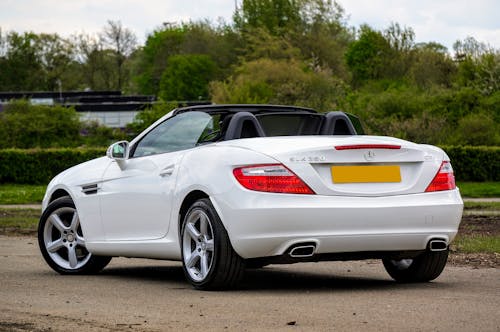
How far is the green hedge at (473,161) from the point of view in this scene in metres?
39.7

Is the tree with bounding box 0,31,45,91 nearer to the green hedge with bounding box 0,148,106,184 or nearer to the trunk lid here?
the green hedge with bounding box 0,148,106,184

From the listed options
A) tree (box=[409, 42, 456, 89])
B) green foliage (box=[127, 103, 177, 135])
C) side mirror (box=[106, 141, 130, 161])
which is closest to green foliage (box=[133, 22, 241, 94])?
tree (box=[409, 42, 456, 89])

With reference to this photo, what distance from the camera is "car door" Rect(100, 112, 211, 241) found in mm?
8734

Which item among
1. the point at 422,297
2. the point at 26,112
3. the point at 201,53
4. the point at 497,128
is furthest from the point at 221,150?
the point at 201,53

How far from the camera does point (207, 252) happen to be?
8.14 meters

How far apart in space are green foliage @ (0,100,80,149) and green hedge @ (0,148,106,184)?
15.8 meters

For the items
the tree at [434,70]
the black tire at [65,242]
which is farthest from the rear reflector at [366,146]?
the tree at [434,70]

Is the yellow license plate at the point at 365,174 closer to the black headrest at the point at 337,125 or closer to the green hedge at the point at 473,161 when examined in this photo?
the black headrest at the point at 337,125

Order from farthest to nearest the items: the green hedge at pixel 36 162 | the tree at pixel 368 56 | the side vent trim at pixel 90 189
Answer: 1. the tree at pixel 368 56
2. the green hedge at pixel 36 162
3. the side vent trim at pixel 90 189

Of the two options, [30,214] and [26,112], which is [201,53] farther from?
[30,214]

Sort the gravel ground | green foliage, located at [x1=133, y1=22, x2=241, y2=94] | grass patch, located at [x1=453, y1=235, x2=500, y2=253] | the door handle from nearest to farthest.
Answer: the gravel ground, the door handle, grass patch, located at [x1=453, y1=235, x2=500, y2=253], green foliage, located at [x1=133, y1=22, x2=241, y2=94]

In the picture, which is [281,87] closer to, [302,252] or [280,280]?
[280,280]

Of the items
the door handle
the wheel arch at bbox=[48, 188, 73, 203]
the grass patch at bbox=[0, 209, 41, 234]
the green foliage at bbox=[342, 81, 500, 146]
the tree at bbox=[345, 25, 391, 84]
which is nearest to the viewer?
the door handle

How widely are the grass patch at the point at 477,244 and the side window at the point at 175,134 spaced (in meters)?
4.13
